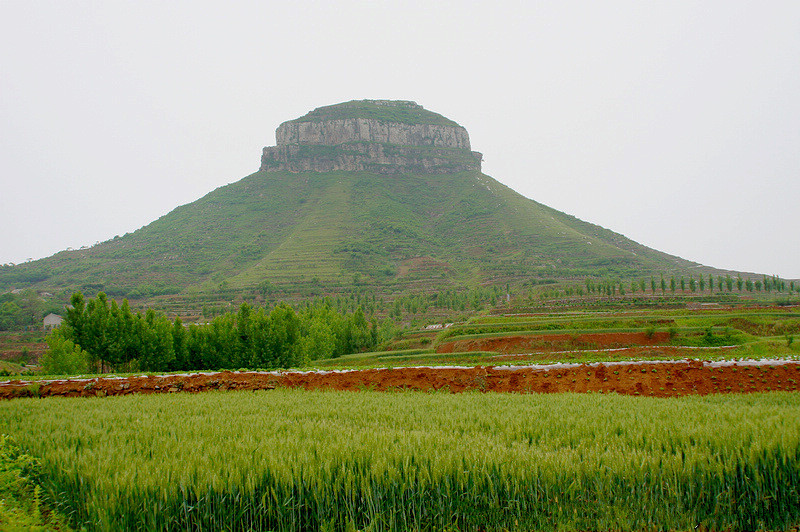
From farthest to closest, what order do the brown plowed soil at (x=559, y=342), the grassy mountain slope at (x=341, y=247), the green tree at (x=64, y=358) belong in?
1. the grassy mountain slope at (x=341, y=247)
2. the brown plowed soil at (x=559, y=342)
3. the green tree at (x=64, y=358)

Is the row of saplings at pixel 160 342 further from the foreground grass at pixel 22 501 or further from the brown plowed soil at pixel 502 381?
the foreground grass at pixel 22 501

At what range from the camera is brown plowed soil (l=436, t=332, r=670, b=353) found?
4001 centimetres

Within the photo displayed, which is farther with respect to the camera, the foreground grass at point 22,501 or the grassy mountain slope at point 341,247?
the grassy mountain slope at point 341,247

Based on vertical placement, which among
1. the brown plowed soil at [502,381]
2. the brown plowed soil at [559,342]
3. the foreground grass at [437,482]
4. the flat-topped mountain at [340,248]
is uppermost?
the flat-topped mountain at [340,248]

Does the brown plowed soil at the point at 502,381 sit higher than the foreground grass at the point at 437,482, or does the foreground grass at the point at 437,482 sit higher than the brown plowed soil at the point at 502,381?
the foreground grass at the point at 437,482

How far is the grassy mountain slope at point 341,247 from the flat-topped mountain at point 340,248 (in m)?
0.45

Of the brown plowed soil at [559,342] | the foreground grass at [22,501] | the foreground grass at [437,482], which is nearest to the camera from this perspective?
the foreground grass at [22,501]

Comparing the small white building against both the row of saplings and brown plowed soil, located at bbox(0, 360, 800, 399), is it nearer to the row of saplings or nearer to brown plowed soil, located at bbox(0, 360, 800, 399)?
the row of saplings

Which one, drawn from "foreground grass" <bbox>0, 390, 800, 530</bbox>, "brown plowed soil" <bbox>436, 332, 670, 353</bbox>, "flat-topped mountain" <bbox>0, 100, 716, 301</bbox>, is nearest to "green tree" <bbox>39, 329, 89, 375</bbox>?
"brown plowed soil" <bbox>436, 332, 670, 353</bbox>

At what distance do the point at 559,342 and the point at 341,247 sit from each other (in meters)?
108

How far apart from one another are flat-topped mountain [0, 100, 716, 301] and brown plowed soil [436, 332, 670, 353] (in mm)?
70978

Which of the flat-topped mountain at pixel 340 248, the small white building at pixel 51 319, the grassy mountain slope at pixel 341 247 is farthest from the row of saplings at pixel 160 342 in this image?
the small white building at pixel 51 319

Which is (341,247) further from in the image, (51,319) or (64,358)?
(64,358)

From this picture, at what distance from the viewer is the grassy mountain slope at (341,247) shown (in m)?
126
